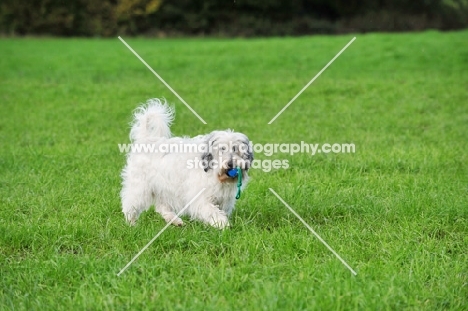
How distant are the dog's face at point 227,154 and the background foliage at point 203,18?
3090 centimetres

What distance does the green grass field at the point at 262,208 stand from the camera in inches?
162

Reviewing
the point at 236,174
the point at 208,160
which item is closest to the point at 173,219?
the point at 208,160

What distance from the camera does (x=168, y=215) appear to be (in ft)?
19.0

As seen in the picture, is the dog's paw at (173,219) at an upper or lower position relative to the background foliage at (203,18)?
upper

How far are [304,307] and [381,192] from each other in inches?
117

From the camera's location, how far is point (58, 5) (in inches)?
1385

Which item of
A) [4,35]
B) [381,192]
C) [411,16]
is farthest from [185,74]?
[411,16]

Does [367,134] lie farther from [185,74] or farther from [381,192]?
[185,74]

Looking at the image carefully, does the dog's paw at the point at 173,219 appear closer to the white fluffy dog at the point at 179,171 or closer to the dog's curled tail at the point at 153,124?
the white fluffy dog at the point at 179,171

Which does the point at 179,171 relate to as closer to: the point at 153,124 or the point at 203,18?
the point at 153,124

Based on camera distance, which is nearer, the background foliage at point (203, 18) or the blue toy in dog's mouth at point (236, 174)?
the blue toy in dog's mouth at point (236, 174)

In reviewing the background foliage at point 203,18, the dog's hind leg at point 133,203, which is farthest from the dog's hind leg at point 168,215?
the background foliage at point 203,18

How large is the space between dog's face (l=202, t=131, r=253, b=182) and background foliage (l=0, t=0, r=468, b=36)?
3090 centimetres

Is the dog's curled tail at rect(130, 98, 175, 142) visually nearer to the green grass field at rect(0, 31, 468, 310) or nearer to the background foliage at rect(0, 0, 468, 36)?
the green grass field at rect(0, 31, 468, 310)
